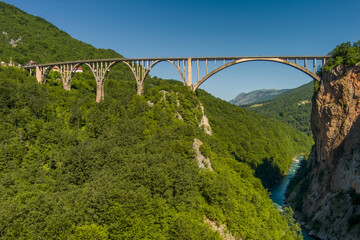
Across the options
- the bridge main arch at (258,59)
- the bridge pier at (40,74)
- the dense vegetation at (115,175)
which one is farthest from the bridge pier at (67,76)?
the bridge main arch at (258,59)

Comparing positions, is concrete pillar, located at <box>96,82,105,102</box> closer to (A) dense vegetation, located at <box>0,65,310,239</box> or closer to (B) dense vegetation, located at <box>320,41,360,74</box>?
(A) dense vegetation, located at <box>0,65,310,239</box>

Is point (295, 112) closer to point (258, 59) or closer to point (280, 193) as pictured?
point (280, 193)

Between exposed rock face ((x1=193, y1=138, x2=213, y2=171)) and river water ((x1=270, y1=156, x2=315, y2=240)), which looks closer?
exposed rock face ((x1=193, y1=138, x2=213, y2=171))

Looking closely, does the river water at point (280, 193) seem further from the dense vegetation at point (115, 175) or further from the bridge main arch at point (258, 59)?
the bridge main arch at point (258, 59)

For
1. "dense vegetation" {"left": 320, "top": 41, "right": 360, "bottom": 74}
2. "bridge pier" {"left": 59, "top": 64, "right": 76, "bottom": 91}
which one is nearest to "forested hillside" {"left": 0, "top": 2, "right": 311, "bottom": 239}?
"bridge pier" {"left": 59, "top": 64, "right": 76, "bottom": 91}

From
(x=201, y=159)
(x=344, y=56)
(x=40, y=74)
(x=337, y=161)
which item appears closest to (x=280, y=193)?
(x=337, y=161)

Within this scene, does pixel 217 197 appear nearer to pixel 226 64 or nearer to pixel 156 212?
pixel 156 212
